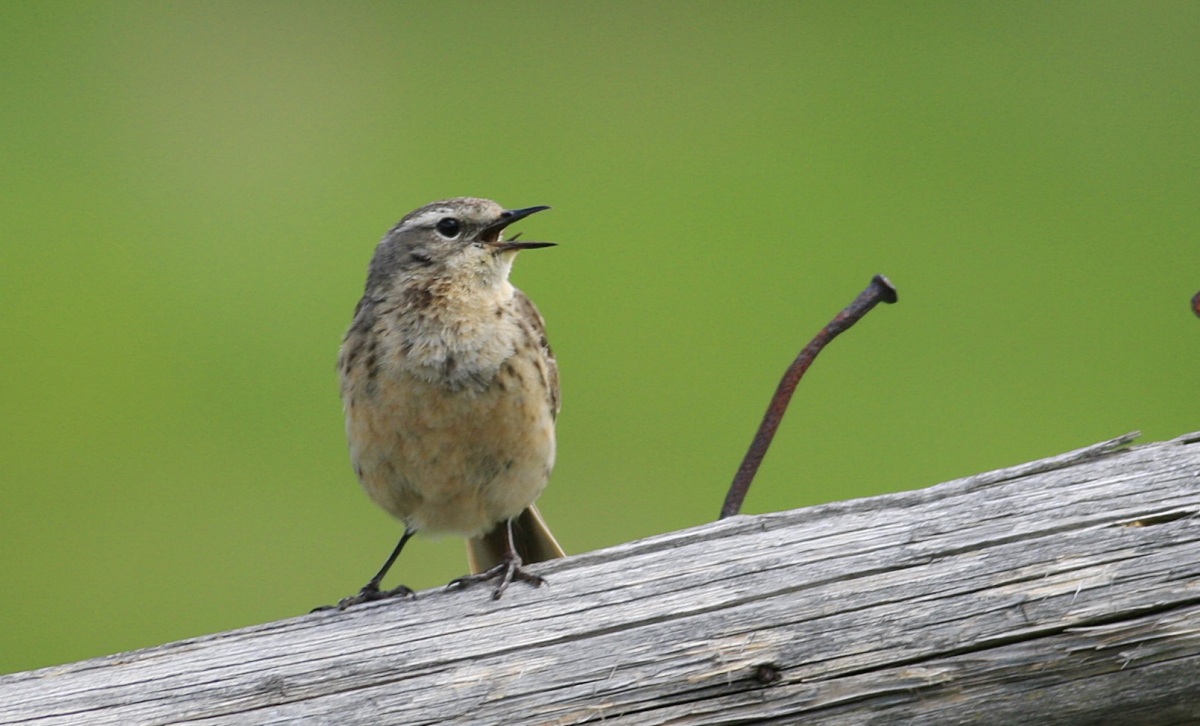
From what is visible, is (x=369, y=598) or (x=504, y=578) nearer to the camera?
(x=504, y=578)

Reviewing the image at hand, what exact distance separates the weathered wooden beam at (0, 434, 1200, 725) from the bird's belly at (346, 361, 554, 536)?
114 centimetres

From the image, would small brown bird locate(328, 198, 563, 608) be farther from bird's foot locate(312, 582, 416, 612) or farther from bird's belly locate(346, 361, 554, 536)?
bird's foot locate(312, 582, 416, 612)

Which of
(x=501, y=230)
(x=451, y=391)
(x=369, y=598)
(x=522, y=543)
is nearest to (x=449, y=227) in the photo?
(x=501, y=230)

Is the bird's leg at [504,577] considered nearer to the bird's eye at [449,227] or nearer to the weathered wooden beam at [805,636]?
the weathered wooden beam at [805,636]

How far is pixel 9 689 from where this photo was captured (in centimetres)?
271

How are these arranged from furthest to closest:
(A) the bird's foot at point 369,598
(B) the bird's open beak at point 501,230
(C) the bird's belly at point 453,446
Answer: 1. (B) the bird's open beak at point 501,230
2. (C) the bird's belly at point 453,446
3. (A) the bird's foot at point 369,598

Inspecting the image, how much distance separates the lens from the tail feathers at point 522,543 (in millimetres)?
4242

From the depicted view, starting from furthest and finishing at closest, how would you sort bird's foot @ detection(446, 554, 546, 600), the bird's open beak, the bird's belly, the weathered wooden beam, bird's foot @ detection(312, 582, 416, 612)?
the bird's open beak < the bird's belly < bird's foot @ detection(312, 582, 416, 612) < bird's foot @ detection(446, 554, 546, 600) < the weathered wooden beam

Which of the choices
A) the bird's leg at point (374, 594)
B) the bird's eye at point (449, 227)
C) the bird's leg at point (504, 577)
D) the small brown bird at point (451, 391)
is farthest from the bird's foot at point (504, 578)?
the bird's eye at point (449, 227)

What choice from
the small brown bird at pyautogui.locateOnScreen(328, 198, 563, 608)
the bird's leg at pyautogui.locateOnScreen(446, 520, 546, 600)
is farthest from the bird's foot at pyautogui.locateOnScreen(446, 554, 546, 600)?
the small brown bird at pyautogui.locateOnScreen(328, 198, 563, 608)

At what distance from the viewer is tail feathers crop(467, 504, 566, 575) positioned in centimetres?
424

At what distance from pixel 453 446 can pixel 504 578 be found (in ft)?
3.47

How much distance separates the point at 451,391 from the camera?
3.83 metres

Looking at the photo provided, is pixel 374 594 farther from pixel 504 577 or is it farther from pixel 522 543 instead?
pixel 522 543
